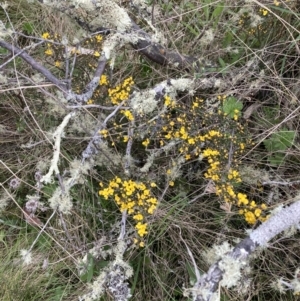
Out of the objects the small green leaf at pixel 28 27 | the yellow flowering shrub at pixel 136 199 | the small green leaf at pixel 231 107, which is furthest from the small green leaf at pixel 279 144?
the small green leaf at pixel 28 27

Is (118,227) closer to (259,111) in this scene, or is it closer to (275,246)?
(275,246)

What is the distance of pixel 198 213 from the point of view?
1.53 metres

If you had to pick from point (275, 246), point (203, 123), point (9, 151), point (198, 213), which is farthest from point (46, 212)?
point (275, 246)

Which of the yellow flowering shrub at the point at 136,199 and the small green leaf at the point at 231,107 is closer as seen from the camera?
the yellow flowering shrub at the point at 136,199

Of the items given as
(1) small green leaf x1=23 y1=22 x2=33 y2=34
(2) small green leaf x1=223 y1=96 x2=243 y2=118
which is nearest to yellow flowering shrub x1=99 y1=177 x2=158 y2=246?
(2) small green leaf x1=223 y1=96 x2=243 y2=118

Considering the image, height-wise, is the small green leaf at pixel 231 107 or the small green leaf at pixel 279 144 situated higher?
the small green leaf at pixel 231 107

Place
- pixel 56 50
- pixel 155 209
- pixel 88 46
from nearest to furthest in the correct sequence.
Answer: pixel 155 209, pixel 56 50, pixel 88 46

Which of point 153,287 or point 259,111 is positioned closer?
point 153,287

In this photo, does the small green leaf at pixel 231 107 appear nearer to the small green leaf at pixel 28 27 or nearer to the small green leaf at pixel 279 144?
the small green leaf at pixel 279 144

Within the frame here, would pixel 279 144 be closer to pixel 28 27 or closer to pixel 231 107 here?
pixel 231 107

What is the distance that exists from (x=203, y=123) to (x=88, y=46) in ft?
1.88

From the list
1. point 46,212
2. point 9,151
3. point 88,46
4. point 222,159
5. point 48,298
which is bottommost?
point 48,298

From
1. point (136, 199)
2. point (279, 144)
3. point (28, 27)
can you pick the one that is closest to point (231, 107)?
point (279, 144)

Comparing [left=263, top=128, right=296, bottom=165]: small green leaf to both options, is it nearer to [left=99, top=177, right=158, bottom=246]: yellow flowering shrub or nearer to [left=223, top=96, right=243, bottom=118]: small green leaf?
[left=223, top=96, right=243, bottom=118]: small green leaf
